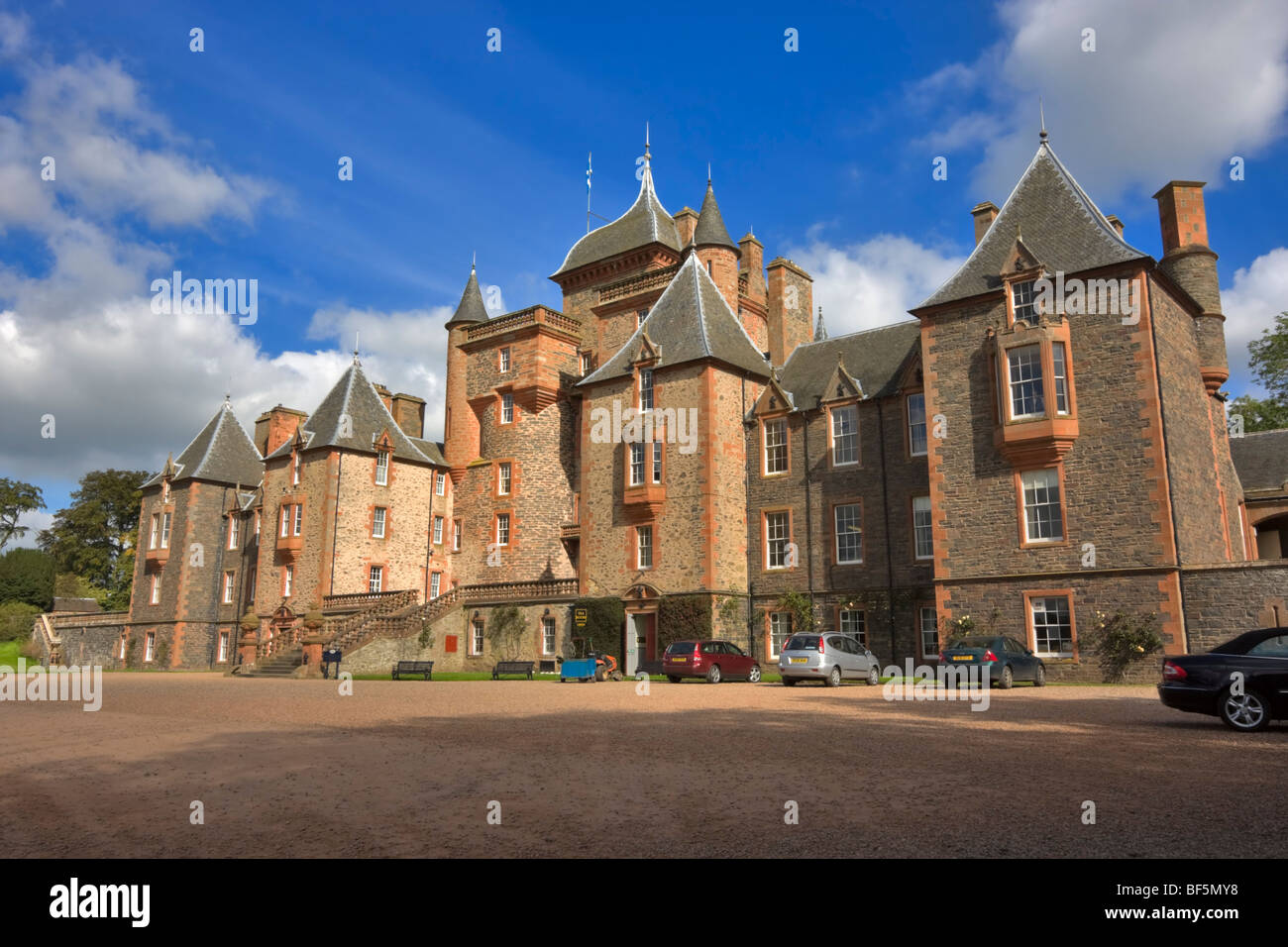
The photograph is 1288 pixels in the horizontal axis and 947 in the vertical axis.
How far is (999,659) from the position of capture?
870 inches

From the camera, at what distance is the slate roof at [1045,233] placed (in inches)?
1019

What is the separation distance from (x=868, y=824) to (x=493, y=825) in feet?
9.23

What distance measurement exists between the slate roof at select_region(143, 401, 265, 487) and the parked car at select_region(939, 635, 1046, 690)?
40.8m

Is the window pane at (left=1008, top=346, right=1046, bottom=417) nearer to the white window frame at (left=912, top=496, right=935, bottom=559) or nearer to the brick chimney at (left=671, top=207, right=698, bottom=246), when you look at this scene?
the white window frame at (left=912, top=496, right=935, bottom=559)

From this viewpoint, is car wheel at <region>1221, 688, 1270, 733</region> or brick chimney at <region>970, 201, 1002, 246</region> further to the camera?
brick chimney at <region>970, 201, 1002, 246</region>

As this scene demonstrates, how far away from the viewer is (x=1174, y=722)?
13320 millimetres

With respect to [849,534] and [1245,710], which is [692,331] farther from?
[1245,710]

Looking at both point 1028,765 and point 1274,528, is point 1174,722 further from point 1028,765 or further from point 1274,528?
point 1274,528

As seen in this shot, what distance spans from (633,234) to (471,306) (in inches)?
364

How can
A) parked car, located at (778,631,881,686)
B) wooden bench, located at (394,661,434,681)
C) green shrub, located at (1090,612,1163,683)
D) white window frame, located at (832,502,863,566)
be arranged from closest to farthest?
green shrub, located at (1090,612,1163,683)
parked car, located at (778,631,881,686)
wooden bench, located at (394,661,434,681)
white window frame, located at (832,502,863,566)

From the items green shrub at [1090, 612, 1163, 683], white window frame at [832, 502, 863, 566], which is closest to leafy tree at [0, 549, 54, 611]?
white window frame at [832, 502, 863, 566]

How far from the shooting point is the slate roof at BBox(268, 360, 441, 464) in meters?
42.3

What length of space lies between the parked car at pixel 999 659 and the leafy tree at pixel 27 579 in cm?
6739

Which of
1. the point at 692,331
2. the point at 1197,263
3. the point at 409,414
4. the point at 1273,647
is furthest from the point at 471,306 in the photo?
the point at 1273,647
